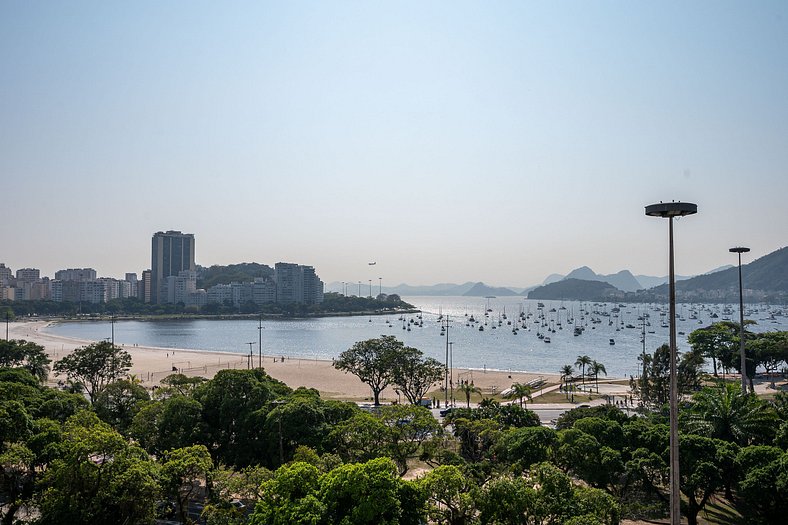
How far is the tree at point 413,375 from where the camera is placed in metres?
38.9

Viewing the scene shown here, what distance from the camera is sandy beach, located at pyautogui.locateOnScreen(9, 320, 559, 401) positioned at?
2000 inches

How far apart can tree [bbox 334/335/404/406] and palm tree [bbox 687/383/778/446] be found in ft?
76.0

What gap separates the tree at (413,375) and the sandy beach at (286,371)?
11.1 ft

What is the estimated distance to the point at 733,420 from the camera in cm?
1930

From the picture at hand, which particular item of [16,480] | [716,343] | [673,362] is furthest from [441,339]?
[673,362]

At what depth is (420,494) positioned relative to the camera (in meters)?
12.2

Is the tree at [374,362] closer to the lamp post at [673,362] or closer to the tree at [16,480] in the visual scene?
the tree at [16,480]

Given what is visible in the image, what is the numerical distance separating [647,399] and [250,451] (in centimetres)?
2921

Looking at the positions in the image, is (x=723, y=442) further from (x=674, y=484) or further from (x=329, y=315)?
(x=329, y=315)

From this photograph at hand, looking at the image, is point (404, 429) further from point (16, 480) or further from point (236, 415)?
point (16, 480)

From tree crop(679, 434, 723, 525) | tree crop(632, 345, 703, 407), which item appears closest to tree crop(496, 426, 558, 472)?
tree crop(679, 434, 723, 525)

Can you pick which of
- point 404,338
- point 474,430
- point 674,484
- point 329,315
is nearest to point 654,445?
point 474,430

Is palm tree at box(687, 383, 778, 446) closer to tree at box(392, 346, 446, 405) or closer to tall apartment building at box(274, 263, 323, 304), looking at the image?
tree at box(392, 346, 446, 405)

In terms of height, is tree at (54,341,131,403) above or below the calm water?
above
